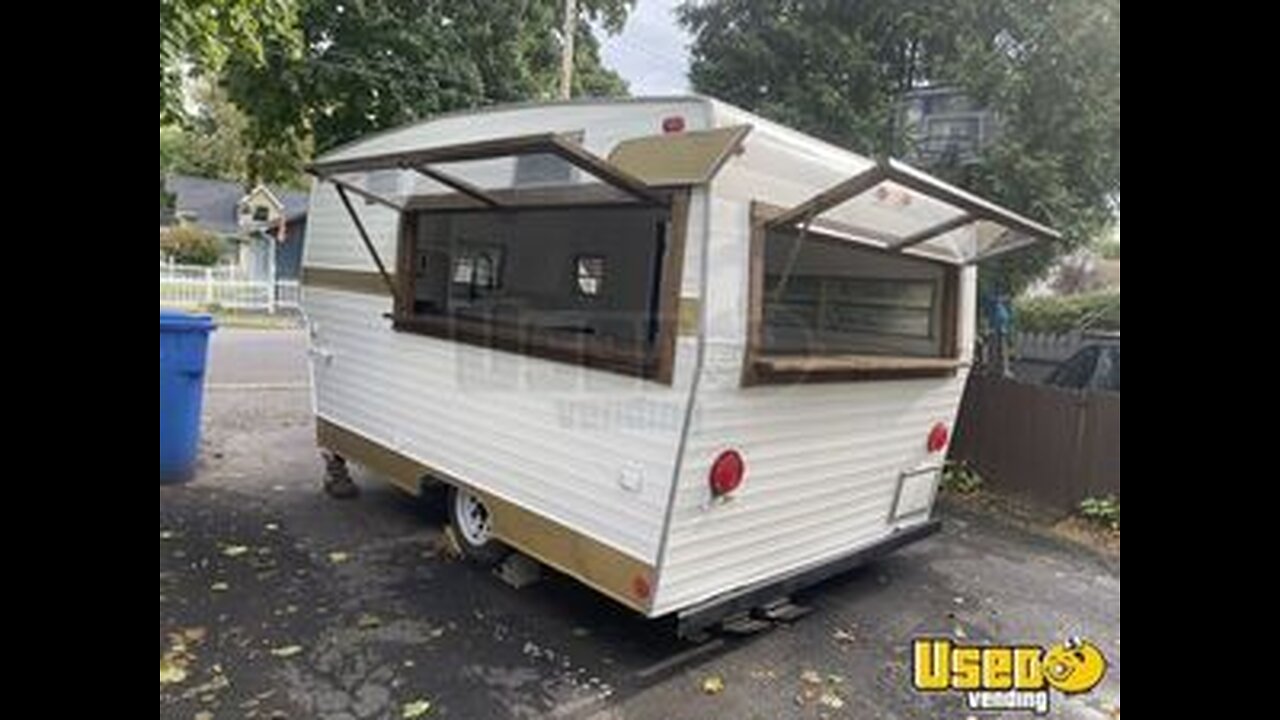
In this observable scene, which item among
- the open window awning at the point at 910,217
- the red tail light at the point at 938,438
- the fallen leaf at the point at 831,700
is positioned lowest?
the fallen leaf at the point at 831,700

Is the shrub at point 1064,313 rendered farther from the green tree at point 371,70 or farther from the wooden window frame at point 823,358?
the green tree at point 371,70

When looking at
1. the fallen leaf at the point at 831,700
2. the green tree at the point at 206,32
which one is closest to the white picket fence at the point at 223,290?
the green tree at the point at 206,32

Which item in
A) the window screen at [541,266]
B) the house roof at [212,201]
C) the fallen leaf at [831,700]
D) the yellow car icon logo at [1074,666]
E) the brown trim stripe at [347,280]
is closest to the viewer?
the fallen leaf at [831,700]

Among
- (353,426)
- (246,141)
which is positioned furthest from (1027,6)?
(246,141)

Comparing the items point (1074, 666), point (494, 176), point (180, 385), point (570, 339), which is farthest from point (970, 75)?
point (180, 385)

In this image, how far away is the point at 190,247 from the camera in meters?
29.8

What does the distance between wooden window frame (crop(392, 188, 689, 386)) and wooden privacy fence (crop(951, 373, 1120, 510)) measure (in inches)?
192

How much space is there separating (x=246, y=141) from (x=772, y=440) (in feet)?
36.9

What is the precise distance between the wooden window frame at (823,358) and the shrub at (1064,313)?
7688 millimetres

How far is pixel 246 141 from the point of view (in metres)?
12.5

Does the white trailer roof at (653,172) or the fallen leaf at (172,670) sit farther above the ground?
the white trailer roof at (653,172)

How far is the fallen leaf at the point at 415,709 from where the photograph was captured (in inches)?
137
